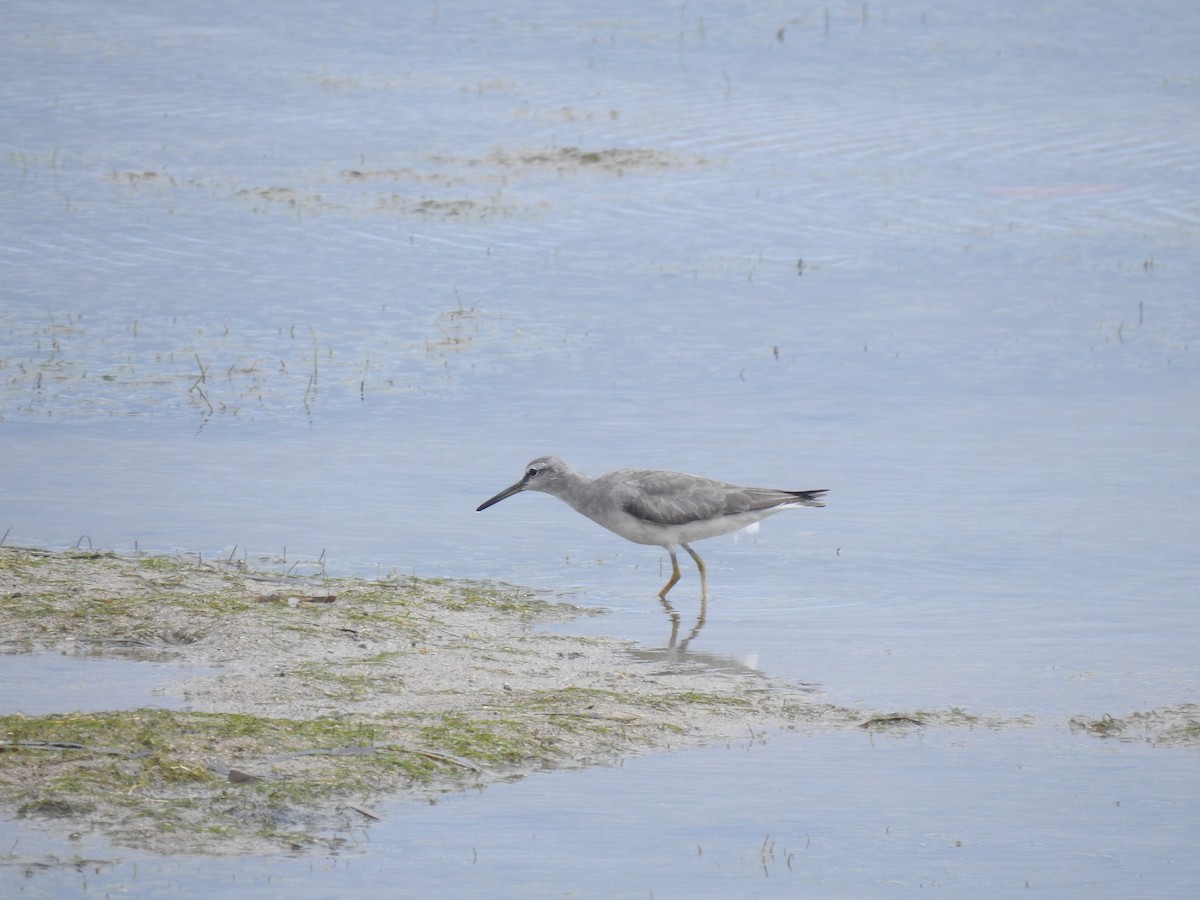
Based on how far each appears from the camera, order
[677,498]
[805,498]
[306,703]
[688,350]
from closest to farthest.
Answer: [306,703], [677,498], [805,498], [688,350]

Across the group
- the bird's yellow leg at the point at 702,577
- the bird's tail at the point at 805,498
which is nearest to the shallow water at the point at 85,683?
the bird's yellow leg at the point at 702,577

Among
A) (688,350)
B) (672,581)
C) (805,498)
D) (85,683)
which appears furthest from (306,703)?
(688,350)

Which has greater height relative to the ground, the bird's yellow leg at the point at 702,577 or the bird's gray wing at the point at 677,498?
the bird's gray wing at the point at 677,498

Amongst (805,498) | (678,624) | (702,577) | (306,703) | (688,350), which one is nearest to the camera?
Answer: (306,703)

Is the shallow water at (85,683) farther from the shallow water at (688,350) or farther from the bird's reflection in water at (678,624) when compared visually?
the bird's reflection in water at (678,624)

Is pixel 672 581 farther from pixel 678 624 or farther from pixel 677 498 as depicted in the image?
pixel 678 624

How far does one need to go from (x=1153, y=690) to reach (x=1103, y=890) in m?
2.59

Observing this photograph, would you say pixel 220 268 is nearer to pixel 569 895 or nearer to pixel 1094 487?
pixel 1094 487

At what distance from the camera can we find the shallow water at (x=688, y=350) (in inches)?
330

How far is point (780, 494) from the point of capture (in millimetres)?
11992

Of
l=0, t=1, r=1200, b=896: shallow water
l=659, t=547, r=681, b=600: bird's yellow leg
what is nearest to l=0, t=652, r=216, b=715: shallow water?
l=0, t=1, r=1200, b=896: shallow water

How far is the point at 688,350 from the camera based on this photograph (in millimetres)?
17234

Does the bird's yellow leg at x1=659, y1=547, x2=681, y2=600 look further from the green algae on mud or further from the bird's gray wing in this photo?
the green algae on mud

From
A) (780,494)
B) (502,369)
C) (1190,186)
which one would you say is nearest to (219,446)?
(502,369)
